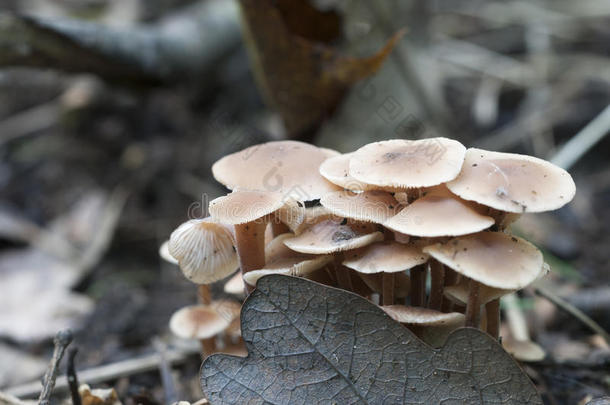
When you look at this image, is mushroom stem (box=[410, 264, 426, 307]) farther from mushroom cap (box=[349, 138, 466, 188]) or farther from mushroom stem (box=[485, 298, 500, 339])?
mushroom cap (box=[349, 138, 466, 188])

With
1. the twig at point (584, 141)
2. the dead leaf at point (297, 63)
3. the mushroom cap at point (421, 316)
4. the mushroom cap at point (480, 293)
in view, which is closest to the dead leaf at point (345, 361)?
the mushroom cap at point (421, 316)

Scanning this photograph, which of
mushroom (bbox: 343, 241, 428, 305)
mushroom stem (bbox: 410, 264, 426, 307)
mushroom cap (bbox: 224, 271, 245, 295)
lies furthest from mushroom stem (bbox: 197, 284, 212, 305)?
mushroom stem (bbox: 410, 264, 426, 307)

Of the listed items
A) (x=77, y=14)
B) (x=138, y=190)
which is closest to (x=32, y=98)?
(x=77, y=14)

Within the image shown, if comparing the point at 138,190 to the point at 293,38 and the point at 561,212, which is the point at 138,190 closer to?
the point at 293,38

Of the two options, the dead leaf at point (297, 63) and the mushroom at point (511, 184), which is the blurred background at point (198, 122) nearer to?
the dead leaf at point (297, 63)

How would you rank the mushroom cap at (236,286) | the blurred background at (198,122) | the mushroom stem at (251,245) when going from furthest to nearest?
the blurred background at (198,122)
the mushroom cap at (236,286)
the mushroom stem at (251,245)

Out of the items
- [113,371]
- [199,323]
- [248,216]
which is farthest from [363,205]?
[113,371]
